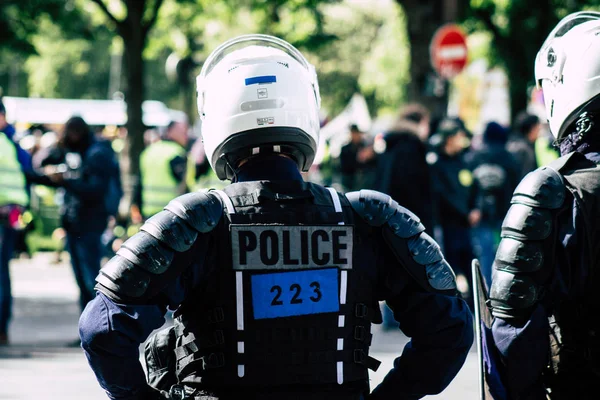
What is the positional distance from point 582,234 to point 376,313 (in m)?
0.62

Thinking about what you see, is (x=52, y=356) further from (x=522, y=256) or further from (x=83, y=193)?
(x=522, y=256)

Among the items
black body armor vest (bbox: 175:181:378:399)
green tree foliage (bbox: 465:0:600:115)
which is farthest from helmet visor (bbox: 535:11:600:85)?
green tree foliage (bbox: 465:0:600:115)

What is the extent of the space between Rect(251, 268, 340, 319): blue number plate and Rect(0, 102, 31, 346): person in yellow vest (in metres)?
6.14

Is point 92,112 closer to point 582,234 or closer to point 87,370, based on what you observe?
point 87,370

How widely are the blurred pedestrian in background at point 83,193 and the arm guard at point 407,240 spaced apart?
20.8 ft

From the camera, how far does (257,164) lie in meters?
2.92

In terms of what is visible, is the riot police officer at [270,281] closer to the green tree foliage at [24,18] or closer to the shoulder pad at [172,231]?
the shoulder pad at [172,231]

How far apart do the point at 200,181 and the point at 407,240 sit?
9001 millimetres

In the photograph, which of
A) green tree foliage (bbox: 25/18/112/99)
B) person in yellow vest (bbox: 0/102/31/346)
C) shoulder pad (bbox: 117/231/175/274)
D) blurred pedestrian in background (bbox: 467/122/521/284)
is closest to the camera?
shoulder pad (bbox: 117/231/175/274)

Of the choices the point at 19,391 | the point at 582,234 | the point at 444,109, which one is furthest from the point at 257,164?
the point at 444,109

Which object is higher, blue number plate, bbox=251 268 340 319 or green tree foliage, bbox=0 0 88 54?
green tree foliage, bbox=0 0 88 54

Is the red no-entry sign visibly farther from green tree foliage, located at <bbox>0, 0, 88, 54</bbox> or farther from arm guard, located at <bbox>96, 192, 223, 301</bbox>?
arm guard, located at <bbox>96, 192, 223, 301</bbox>

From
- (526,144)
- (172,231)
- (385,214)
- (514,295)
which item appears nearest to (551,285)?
(514,295)

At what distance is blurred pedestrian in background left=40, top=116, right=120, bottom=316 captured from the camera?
29.2 feet
